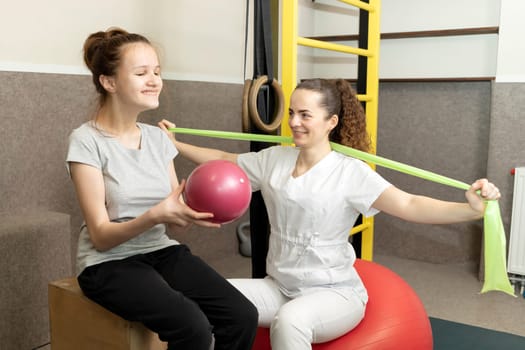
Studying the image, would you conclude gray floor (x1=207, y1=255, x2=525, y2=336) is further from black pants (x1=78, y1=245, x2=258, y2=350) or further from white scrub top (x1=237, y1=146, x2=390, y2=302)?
black pants (x1=78, y1=245, x2=258, y2=350)

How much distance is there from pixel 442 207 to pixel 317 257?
0.42 m

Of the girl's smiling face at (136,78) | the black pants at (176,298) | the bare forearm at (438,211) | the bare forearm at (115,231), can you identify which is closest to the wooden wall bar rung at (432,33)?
the bare forearm at (438,211)

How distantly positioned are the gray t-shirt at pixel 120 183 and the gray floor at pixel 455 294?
1.64 meters

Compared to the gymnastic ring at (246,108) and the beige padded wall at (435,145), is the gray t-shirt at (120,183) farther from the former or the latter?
the beige padded wall at (435,145)

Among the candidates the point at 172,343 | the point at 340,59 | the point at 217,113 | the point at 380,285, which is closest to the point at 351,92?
the point at 380,285

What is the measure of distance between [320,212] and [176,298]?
564 mm

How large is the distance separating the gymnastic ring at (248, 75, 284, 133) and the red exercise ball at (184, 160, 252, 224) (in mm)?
749

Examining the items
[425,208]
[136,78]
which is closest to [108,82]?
[136,78]

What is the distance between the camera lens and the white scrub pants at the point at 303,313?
5.53 feet

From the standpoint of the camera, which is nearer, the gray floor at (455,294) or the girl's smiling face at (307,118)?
the girl's smiling face at (307,118)

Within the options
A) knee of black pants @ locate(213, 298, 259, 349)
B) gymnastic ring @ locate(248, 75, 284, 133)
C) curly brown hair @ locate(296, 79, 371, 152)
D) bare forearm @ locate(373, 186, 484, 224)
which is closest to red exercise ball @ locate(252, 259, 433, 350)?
knee of black pants @ locate(213, 298, 259, 349)

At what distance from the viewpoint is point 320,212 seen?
1893 mm

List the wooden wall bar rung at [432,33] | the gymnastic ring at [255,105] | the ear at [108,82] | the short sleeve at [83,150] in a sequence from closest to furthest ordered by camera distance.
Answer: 1. the short sleeve at [83,150]
2. the ear at [108,82]
3. the gymnastic ring at [255,105]
4. the wooden wall bar rung at [432,33]

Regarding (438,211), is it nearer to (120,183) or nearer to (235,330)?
(235,330)
